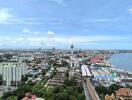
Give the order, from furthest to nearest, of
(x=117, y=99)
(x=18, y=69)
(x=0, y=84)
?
(x=18, y=69) → (x=0, y=84) → (x=117, y=99)

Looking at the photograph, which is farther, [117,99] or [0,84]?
[0,84]

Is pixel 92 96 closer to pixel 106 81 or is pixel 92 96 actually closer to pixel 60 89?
pixel 60 89

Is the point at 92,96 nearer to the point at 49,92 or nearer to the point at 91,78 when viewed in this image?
the point at 49,92

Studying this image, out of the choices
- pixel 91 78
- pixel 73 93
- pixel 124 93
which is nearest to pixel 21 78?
pixel 91 78

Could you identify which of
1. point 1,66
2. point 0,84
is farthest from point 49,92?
point 1,66

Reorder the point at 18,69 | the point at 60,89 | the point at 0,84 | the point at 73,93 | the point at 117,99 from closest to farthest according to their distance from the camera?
the point at 117,99 → the point at 73,93 → the point at 60,89 → the point at 0,84 → the point at 18,69

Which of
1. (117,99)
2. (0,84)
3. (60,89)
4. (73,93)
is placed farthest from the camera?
(0,84)

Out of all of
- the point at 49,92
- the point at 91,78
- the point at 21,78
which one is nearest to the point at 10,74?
the point at 21,78

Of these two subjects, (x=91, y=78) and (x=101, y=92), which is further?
(x=91, y=78)
